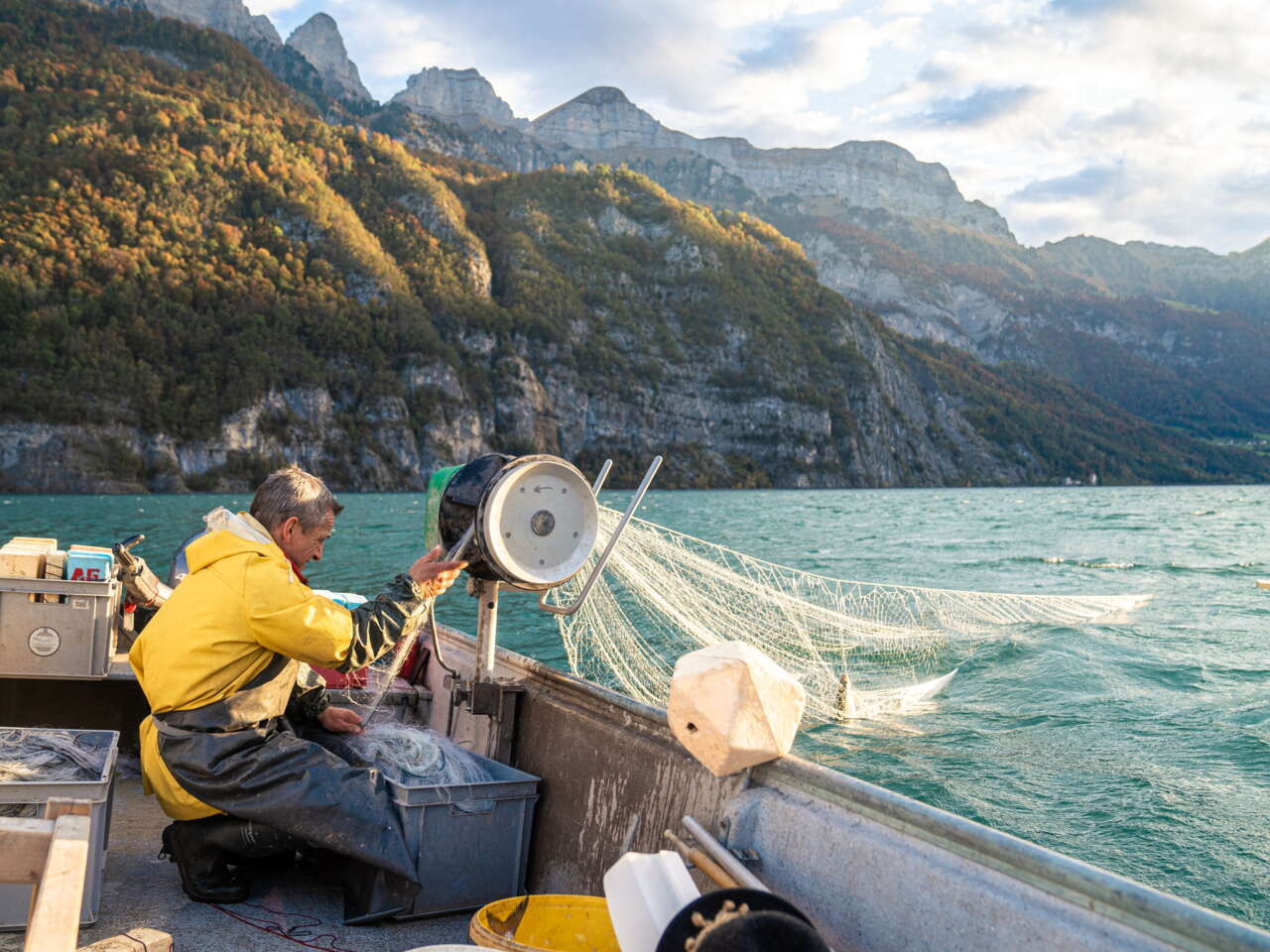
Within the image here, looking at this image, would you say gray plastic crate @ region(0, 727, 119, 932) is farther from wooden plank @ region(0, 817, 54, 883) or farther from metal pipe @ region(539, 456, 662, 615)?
metal pipe @ region(539, 456, 662, 615)

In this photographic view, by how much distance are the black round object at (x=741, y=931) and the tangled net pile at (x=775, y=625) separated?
8.42 ft

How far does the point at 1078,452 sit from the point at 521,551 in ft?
581

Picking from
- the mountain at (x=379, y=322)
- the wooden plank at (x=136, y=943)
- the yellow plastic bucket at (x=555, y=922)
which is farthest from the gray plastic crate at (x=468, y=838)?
the mountain at (x=379, y=322)

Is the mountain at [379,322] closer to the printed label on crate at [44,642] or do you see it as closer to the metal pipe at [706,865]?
the printed label on crate at [44,642]

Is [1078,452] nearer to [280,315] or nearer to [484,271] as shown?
[484,271]

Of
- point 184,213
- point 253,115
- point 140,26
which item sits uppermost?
point 140,26

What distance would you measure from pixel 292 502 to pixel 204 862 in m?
1.30

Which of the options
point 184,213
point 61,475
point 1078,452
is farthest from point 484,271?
point 1078,452

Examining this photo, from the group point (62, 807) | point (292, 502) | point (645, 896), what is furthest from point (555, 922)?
point (292, 502)

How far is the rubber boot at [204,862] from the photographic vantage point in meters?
3.44

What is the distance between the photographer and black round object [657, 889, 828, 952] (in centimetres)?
186

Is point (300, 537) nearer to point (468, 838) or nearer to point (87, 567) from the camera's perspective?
point (468, 838)

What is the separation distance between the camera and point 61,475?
88.9 metres

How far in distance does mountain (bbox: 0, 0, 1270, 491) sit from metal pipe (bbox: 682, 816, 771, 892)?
99141 mm
